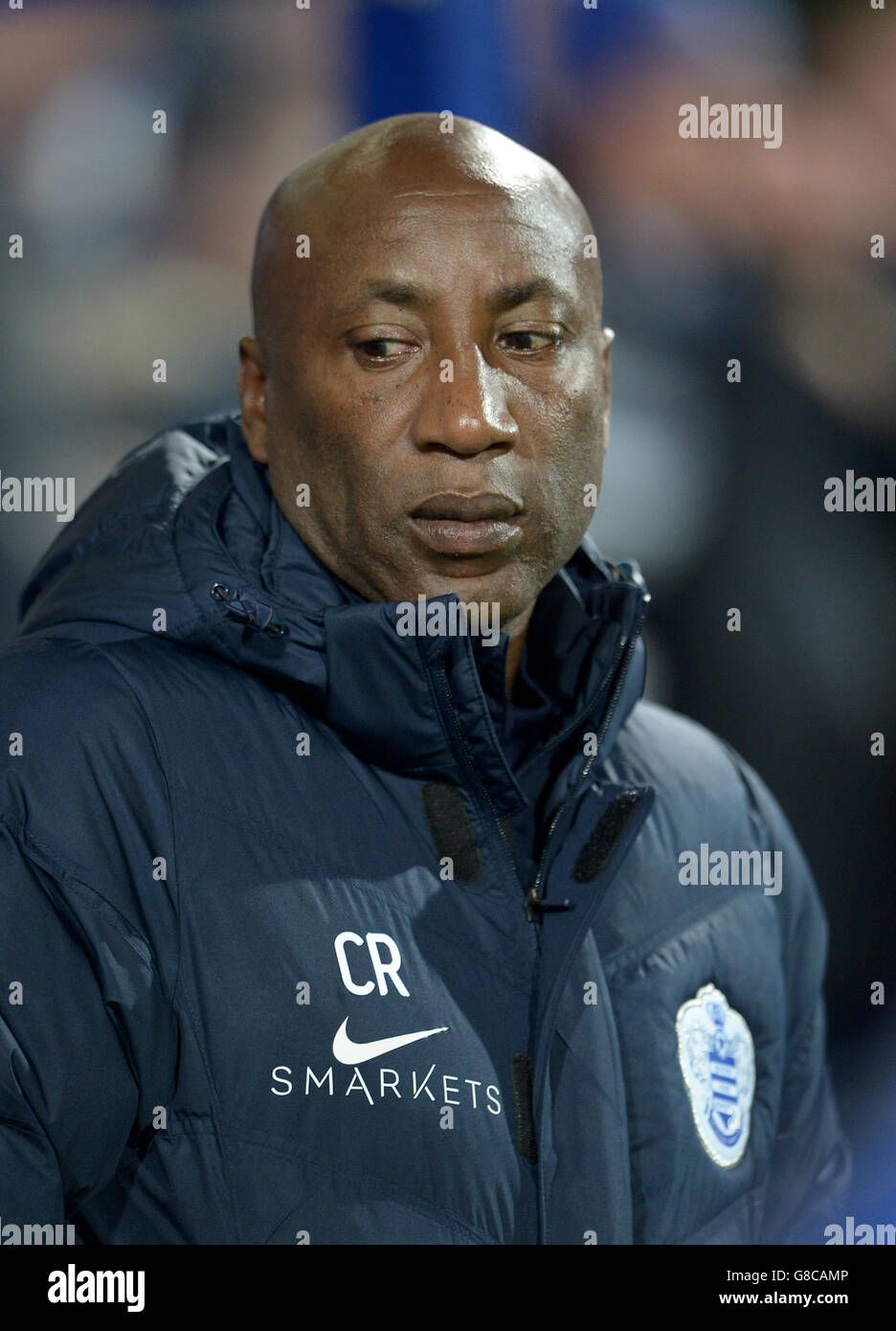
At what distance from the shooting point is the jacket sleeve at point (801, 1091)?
1480 mm

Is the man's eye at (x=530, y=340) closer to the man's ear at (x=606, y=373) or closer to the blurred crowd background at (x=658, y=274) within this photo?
the man's ear at (x=606, y=373)

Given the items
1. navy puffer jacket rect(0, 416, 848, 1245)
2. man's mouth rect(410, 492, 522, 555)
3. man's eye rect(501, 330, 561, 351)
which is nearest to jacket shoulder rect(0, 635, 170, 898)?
navy puffer jacket rect(0, 416, 848, 1245)

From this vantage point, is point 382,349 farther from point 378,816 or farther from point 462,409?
point 378,816

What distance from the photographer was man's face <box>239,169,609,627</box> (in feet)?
3.89

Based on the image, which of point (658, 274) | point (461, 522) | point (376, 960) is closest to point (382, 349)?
point (461, 522)

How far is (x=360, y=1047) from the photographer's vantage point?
107 cm

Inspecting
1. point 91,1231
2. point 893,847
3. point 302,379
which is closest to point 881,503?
point 893,847

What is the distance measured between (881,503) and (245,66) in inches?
53.5

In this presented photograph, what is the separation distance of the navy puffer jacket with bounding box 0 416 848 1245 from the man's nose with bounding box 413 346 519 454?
15 cm

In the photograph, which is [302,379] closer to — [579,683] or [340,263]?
[340,263]

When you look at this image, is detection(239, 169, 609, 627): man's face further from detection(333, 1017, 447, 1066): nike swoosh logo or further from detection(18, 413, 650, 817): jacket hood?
detection(333, 1017, 447, 1066): nike swoosh logo

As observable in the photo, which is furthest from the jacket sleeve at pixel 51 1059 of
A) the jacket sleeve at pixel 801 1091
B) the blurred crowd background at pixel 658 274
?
the blurred crowd background at pixel 658 274

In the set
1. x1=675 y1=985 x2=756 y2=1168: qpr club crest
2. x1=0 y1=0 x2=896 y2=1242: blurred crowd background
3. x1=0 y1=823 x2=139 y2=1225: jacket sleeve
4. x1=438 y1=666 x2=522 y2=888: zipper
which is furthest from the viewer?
x1=0 y1=0 x2=896 y2=1242: blurred crowd background

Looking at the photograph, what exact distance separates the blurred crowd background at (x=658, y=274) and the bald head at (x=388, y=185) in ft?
4.13
